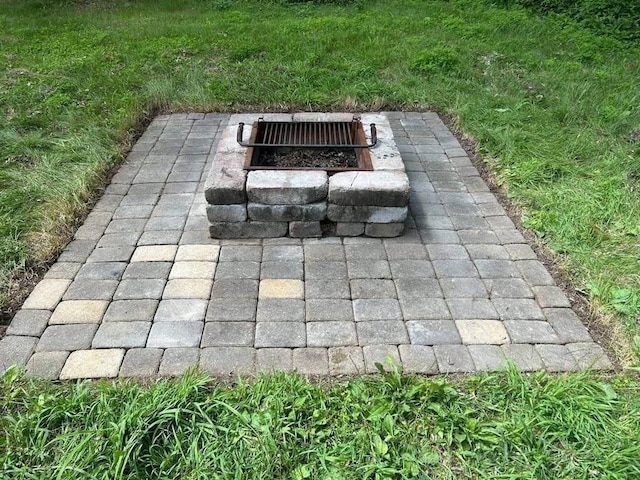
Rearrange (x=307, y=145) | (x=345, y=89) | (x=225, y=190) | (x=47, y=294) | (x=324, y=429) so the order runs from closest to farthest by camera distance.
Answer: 1. (x=324, y=429)
2. (x=47, y=294)
3. (x=225, y=190)
4. (x=307, y=145)
5. (x=345, y=89)

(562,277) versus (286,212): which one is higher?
(286,212)

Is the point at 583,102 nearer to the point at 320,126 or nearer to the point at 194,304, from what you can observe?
the point at 320,126

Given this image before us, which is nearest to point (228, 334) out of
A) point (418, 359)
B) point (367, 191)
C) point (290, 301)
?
point (290, 301)

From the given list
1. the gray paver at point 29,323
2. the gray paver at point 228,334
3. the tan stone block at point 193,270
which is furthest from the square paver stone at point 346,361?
the gray paver at point 29,323

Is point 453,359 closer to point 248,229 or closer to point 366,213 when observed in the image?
point 366,213

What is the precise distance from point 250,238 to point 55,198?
1644mm

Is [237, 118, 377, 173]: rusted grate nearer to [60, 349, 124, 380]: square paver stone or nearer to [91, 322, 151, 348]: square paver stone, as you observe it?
[91, 322, 151, 348]: square paver stone

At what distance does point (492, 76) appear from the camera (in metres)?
6.68

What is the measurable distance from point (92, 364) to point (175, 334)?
0.45m

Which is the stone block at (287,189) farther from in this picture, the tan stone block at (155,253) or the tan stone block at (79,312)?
the tan stone block at (79,312)

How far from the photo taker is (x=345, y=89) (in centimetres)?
614

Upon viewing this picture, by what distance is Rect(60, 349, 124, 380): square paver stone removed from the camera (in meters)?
2.66

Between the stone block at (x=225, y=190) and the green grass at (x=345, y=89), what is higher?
the stone block at (x=225, y=190)

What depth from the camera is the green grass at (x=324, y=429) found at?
2.20m
